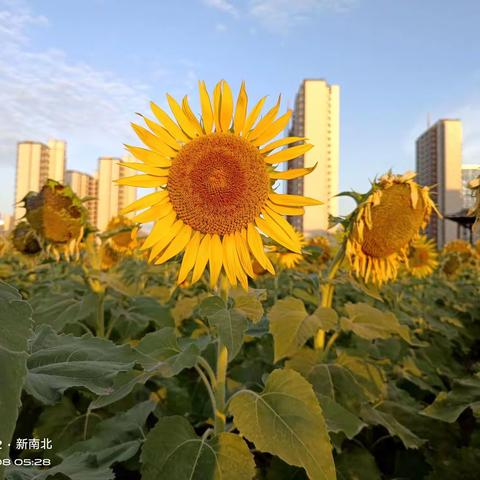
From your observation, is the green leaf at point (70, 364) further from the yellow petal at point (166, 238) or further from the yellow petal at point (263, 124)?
the yellow petal at point (263, 124)

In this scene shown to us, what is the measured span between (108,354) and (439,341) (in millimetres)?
4385

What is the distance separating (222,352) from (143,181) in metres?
0.83

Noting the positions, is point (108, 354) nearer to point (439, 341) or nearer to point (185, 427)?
point (185, 427)

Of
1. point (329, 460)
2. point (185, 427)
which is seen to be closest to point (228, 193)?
point (185, 427)

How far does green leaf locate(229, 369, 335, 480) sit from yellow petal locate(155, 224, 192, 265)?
65 cm

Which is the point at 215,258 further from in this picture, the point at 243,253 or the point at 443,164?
the point at 443,164

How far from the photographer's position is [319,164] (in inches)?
2388

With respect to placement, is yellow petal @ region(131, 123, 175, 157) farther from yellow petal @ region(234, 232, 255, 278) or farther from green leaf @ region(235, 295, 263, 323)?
green leaf @ region(235, 295, 263, 323)

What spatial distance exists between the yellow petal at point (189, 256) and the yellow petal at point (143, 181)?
0.94 feet

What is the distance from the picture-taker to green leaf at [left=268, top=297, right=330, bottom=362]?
2303mm

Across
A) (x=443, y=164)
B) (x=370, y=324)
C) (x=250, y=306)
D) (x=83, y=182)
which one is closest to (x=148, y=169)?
(x=250, y=306)

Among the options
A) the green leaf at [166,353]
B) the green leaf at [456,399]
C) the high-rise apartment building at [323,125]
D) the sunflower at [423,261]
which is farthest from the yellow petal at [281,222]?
the high-rise apartment building at [323,125]

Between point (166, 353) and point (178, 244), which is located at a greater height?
point (178, 244)

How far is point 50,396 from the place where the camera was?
126 centimetres
